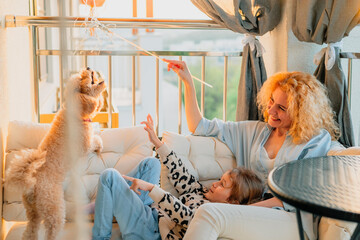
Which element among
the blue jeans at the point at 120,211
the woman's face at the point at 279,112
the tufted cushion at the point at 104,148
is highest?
the woman's face at the point at 279,112

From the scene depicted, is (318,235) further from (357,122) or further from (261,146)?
(357,122)

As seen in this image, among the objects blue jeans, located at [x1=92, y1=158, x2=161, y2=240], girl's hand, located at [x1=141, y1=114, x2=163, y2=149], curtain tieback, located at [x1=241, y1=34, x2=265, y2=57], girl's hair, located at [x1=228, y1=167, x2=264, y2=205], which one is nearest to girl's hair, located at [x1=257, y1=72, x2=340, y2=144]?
girl's hair, located at [x1=228, y1=167, x2=264, y2=205]

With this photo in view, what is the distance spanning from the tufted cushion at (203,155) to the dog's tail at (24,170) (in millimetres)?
681

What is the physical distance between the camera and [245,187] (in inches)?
74.6

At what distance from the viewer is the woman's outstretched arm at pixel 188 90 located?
219cm

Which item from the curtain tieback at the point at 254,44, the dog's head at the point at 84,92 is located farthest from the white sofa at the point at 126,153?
the curtain tieback at the point at 254,44

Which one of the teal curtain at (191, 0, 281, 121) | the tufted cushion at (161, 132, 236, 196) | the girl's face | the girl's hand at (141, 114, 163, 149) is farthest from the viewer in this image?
the teal curtain at (191, 0, 281, 121)

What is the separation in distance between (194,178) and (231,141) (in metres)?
0.30

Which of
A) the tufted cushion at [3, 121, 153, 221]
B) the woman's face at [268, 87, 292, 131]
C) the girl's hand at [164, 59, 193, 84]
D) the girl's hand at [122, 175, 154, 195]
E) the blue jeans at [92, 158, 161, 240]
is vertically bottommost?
the blue jeans at [92, 158, 161, 240]

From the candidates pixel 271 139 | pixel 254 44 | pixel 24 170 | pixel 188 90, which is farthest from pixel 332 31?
pixel 24 170

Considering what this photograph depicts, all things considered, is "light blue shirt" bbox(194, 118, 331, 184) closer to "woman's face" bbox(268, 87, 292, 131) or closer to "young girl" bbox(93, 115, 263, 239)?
"woman's face" bbox(268, 87, 292, 131)

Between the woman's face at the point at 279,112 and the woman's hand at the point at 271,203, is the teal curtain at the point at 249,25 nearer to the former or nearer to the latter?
the woman's face at the point at 279,112

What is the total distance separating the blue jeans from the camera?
182cm

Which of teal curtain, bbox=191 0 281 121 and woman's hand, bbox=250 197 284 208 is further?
teal curtain, bbox=191 0 281 121
